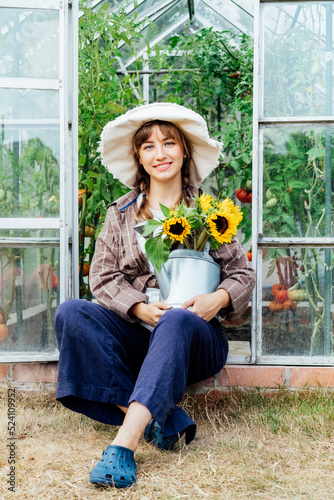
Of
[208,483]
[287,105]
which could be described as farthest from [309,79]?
[208,483]

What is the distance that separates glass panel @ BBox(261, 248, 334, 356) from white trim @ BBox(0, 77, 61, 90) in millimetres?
1105

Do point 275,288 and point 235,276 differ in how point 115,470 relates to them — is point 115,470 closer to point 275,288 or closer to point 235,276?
point 235,276

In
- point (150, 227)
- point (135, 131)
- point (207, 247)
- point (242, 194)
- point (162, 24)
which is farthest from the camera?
point (162, 24)

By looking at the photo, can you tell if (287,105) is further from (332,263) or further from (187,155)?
(332,263)

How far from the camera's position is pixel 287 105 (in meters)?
2.30

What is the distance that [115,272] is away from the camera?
7.02 feet

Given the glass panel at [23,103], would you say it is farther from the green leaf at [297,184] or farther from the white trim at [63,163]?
the green leaf at [297,184]

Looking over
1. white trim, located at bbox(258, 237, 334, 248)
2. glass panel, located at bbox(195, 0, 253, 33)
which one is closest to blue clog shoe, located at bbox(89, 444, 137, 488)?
white trim, located at bbox(258, 237, 334, 248)

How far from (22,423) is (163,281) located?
2.43 ft

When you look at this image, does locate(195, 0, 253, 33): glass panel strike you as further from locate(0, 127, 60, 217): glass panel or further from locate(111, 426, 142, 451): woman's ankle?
locate(111, 426, 142, 451): woman's ankle

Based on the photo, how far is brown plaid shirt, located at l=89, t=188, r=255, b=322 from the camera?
6.73 feet

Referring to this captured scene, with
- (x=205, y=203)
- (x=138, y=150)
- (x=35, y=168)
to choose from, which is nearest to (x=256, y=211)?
(x=205, y=203)

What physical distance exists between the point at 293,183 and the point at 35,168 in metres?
1.05

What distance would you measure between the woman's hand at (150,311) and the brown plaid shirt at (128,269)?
27 mm
